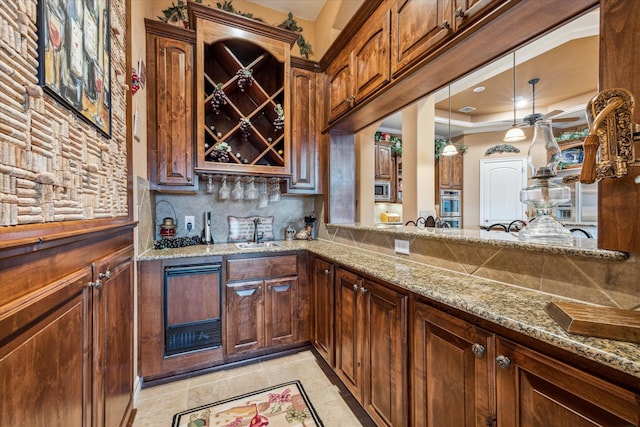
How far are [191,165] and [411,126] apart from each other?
2837 mm

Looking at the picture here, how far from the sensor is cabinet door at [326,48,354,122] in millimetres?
2223

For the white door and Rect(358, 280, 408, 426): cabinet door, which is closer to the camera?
Rect(358, 280, 408, 426): cabinet door

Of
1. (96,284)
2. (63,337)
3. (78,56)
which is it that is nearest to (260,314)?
(96,284)

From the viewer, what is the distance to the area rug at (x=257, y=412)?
161cm

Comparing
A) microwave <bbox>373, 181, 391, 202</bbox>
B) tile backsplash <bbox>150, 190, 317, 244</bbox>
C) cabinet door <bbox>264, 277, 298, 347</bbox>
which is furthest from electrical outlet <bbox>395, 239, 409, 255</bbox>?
microwave <bbox>373, 181, 391, 202</bbox>

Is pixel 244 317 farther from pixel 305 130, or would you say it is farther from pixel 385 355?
pixel 305 130

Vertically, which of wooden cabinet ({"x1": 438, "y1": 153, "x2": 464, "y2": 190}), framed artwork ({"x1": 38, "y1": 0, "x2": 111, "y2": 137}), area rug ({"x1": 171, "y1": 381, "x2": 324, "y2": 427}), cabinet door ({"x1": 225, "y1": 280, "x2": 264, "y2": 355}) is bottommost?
area rug ({"x1": 171, "y1": 381, "x2": 324, "y2": 427})

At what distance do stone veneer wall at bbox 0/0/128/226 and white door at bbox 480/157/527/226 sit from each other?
701 cm

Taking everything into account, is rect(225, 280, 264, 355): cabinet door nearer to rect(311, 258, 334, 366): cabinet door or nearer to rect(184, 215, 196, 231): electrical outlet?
rect(311, 258, 334, 366): cabinet door

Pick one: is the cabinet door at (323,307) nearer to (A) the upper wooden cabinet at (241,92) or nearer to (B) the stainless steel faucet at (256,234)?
(B) the stainless steel faucet at (256,234)

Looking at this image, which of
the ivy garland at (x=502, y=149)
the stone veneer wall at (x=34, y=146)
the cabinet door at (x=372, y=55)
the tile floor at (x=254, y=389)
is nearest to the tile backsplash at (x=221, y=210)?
the tile floor at (x=254, y=389)

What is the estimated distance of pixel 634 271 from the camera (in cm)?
82

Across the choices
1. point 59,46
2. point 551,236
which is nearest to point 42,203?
point 59,46

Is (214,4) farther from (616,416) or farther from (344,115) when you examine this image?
(616,416)
